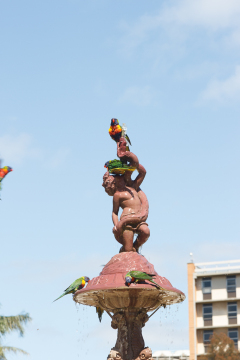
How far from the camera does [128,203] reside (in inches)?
563

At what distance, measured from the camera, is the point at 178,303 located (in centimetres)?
1470

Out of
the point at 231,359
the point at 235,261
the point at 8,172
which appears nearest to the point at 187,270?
the point at 235,261

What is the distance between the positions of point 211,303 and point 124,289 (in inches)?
2184

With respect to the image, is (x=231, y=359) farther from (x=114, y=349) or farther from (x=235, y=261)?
(x=114, y=349)

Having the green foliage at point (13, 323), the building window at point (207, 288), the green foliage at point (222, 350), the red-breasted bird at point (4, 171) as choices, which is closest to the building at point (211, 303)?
the building window at point (207, 288)

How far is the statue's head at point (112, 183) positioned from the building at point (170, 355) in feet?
159

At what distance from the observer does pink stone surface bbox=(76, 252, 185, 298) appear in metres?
13.1

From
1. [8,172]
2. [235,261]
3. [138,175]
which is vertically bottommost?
[138,175]

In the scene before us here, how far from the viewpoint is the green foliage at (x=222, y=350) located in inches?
2019

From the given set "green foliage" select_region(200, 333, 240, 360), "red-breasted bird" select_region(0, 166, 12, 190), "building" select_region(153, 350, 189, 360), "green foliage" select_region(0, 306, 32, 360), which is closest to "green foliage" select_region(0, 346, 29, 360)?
"green foliage" select_region(0, 306, 32, 360)

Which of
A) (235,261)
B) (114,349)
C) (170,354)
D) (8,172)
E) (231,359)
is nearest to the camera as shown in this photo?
(114,349)

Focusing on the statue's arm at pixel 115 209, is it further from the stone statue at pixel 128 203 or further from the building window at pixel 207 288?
the building window at pixel 207 288

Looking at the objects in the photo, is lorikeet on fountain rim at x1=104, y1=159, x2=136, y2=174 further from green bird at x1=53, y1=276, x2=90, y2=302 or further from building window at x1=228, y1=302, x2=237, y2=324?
building window at x1=228, y1=302, x2=237, y2=324

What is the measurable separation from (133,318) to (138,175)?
3.08 meters
